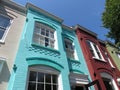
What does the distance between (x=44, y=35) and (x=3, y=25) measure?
2.82 meters

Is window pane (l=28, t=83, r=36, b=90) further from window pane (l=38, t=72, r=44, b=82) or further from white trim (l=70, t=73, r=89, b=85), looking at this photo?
white trim (l=70, t=73, r=89, b=85)

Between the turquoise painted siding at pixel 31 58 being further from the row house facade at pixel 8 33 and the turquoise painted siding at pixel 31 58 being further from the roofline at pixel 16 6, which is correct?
the roofline at pixel 16 6

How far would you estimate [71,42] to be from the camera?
11352 mm

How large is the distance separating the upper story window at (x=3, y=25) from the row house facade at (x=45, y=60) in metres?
1.01

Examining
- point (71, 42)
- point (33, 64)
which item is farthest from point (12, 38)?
point (71, 42)

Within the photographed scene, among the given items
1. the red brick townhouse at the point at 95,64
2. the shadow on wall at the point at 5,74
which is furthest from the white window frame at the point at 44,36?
the red brick townhouse at the point at 95,64

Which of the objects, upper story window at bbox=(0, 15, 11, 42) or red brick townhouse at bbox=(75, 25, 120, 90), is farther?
red brick townhouse at bbox=(75, 25, 120, 90)

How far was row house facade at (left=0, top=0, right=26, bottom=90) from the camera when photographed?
235 inches

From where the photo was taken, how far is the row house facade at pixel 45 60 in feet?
20.5

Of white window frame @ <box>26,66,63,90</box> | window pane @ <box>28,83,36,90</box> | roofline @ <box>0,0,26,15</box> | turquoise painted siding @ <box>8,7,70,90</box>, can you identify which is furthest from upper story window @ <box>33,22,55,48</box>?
window pane @ <box>28,83,36,90</box>

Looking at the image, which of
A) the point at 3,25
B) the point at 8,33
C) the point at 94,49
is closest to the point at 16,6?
the point at 3,25

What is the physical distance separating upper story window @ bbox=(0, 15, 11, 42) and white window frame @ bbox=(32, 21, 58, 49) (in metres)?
1.81

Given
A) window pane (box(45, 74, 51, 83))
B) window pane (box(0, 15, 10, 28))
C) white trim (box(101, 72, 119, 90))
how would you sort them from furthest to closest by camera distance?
white trim (box(101, 72, 119, 90)) → window pane (box(0, 15, 10, 28)) → window pane (box(45, 74, 51, 83))

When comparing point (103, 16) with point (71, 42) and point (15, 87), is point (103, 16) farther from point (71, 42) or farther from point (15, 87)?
point (15, 87)
